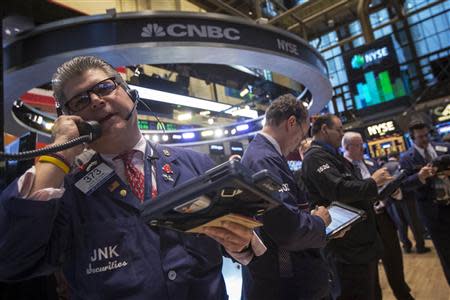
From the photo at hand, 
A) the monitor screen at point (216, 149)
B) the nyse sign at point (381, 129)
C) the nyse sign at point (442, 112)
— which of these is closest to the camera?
the monitor screen at point (216, 149)

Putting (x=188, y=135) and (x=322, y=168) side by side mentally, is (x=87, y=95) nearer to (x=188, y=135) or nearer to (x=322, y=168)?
(x=322, y=168)

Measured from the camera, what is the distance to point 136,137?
1.19 meters

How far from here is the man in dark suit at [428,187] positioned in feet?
9.91

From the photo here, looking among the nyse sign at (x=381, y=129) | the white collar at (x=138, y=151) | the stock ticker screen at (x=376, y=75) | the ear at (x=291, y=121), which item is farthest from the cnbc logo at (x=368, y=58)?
the white collar at (x=138, y=151)

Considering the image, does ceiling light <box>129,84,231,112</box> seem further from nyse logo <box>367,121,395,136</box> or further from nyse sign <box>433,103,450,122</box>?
nyse sign <box>433,103,450,122</box>

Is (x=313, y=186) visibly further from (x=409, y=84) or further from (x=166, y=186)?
(x=409, y=84)

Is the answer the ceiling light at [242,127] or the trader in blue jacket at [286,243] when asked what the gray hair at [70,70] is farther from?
the ceiling light at [242,127]

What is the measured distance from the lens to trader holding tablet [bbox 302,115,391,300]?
2.25m

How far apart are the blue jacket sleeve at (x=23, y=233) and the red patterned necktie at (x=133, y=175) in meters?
0.24

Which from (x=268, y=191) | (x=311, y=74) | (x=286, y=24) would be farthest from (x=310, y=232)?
(x=286, y=24)

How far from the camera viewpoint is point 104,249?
917mm

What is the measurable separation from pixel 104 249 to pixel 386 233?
3099 mm

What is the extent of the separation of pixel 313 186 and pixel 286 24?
6828mm

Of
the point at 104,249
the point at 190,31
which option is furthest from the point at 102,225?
the point at 190,31
